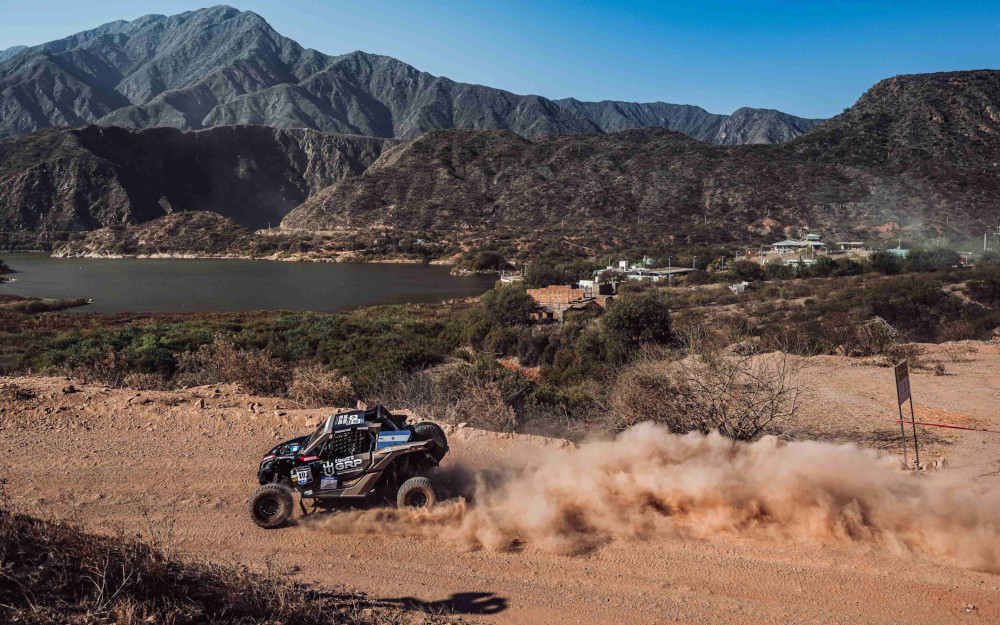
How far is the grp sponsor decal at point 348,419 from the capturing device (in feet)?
25.8

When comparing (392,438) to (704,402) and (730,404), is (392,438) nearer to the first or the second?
(704,402)

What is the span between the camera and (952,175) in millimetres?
91250

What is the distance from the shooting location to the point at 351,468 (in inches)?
304

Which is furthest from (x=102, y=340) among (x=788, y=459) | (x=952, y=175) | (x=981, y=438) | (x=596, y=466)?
(x=952, y=175)

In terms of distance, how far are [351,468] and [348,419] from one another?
67 centimetres

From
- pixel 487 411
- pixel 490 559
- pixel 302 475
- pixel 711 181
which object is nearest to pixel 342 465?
pixel 302 475

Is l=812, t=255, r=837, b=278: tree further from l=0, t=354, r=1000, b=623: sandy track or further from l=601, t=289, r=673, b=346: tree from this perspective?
l=0, t=354, r=1000, b=623: sandy track

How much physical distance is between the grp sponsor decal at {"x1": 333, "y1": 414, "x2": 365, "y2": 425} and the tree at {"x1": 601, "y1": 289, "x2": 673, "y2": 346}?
Answer: 1908 cm

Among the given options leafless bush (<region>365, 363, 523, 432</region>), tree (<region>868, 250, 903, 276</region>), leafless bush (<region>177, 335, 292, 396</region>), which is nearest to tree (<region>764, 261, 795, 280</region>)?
tree (<region>868, 250, 903, 276</region>)

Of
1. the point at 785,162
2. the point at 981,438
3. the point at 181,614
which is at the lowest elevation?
the point at 981,438

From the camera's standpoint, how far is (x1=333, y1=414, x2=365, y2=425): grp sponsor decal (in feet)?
Answer: 25.8

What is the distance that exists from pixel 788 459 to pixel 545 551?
12.2 feet

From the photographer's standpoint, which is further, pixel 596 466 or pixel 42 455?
pixel 42 455

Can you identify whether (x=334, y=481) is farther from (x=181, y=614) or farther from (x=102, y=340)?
(x=102, y=340)
